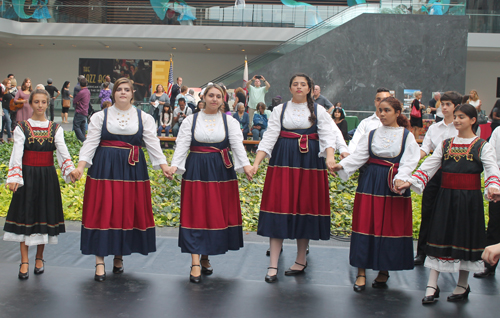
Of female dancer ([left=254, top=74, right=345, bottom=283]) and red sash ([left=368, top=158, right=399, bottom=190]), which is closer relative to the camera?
red sash ([left=368, top=158, right=399, bottom=190])

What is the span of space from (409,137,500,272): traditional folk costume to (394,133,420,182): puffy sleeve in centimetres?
8

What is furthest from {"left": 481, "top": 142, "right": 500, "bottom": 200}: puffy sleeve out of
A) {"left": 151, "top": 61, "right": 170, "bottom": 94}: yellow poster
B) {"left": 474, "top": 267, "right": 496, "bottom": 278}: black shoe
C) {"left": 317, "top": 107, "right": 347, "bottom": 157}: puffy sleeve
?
{"left": 151, "top": 61, "right": 170, "bottom": 94}: yellow poster

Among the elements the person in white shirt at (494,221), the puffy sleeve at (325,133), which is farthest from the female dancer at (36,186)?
the person in white shirt at (494,221)

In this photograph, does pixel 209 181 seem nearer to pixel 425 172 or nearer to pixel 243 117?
pixel 425 172

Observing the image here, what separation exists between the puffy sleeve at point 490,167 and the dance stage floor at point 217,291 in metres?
0.98

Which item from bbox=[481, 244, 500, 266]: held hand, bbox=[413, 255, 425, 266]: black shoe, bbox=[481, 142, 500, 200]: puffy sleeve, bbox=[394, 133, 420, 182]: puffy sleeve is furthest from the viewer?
bbox=[413, 255, 425, 266]: black shoe

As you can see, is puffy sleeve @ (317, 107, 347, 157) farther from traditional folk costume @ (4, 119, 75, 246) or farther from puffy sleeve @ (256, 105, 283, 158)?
traditional folk costume @ (4, 119, 75, 246)

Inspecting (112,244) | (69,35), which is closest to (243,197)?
(112,244)

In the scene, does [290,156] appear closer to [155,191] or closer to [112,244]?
[112,244]

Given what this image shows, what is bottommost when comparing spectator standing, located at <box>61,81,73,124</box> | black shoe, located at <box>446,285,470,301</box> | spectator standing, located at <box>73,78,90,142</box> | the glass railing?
black shoe, located at <box>446,285,470,301</box>

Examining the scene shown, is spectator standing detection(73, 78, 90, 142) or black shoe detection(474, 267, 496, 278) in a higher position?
spectator standing detection(73, 78, 90, 142)

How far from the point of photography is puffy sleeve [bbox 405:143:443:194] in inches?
162

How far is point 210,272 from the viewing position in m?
4.68

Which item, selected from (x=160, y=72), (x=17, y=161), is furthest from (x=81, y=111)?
(x=17, y=161)
